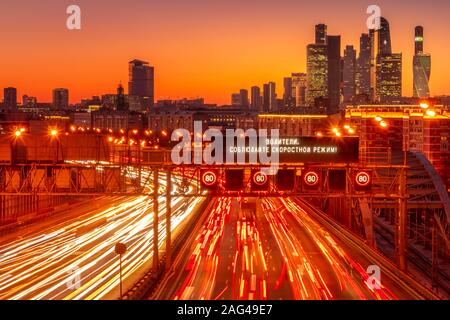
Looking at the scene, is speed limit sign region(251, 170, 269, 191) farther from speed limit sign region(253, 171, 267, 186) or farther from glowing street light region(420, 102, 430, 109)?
glowing street light region(420, 102, 430, 109)

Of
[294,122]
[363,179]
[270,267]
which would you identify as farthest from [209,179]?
[294,122]

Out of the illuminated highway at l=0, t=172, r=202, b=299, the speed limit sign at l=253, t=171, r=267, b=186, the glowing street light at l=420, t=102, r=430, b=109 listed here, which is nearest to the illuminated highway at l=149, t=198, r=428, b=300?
the illuminated highway at l=0, t=172, r=202, b=299

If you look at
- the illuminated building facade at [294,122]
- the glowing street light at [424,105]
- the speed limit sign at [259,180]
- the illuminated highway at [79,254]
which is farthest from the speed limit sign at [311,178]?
the illuminated building facade at [294,122]

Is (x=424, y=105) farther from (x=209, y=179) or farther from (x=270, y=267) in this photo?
(x=270, y=267)

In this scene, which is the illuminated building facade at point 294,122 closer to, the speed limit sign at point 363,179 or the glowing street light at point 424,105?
the speed limit sign at point 363,179
